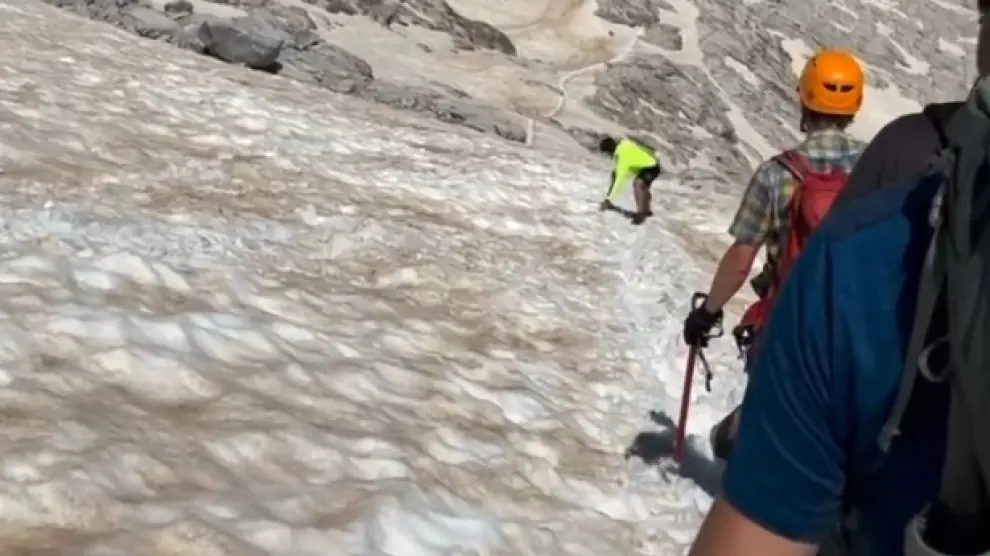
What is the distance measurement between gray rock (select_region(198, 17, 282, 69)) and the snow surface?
5.51 meters

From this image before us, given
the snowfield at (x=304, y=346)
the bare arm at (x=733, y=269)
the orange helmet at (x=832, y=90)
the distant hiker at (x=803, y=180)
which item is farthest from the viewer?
the snowfield at (x=304, y=346)

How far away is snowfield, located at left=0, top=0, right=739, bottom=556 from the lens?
5500 mm

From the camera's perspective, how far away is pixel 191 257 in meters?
9.04

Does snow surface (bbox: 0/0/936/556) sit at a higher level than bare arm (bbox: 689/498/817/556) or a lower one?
lower

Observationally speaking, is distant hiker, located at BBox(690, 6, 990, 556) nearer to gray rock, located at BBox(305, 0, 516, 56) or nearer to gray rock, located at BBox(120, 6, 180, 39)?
gray rock, located at BBox(120, 6, 180, 39)

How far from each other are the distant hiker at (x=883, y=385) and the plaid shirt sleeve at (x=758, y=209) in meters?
3.32

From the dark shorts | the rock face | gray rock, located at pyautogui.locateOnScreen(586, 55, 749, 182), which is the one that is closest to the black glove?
the dark shorts

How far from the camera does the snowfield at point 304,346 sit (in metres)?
5.50

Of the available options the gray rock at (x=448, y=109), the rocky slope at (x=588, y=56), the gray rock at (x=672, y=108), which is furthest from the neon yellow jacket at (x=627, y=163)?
the gray rock at (x=672, y=108)

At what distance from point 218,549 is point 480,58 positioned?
28.7 metres

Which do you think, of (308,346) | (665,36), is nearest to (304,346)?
(308,346)

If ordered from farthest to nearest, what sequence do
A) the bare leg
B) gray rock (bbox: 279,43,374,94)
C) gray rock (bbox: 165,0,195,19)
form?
gray rock (bbox: 165,0,195,19) < gray rock (bbox: 279,43,374,94) < the bare leg

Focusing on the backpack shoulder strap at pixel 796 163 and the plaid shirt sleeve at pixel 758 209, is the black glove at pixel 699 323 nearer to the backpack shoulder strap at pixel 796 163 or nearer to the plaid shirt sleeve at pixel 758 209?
the plaid shirt sleeve at pixel 758 209

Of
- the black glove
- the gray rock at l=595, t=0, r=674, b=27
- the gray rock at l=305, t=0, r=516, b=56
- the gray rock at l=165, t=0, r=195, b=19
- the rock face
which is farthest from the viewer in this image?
the gray rock at l=595, t=0, r=674, b=27
